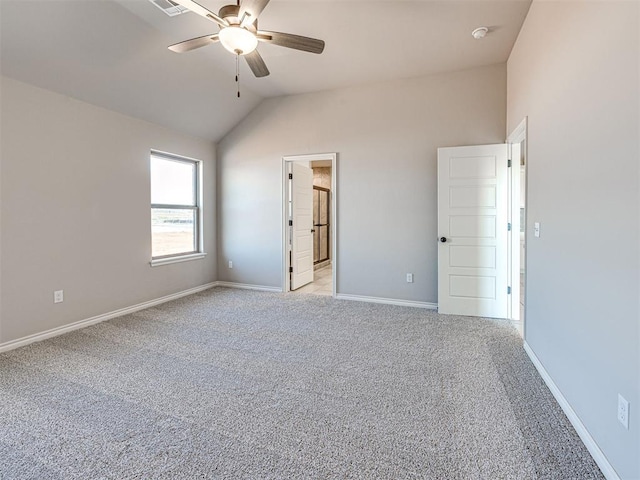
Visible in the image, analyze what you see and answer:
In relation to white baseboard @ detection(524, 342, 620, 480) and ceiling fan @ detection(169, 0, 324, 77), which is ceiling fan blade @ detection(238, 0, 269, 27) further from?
white baseboard @ detection(524, 342, 620, 480)

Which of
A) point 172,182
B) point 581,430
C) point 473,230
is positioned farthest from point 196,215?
point 581,430

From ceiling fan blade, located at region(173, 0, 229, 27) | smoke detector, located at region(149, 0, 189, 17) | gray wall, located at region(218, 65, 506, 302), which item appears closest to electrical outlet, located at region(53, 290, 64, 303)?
gray wall, located at region(218, 65, 506, 302)

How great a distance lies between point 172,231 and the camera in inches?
191

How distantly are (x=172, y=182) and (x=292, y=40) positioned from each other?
3231 mm

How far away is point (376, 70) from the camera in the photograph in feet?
13.3

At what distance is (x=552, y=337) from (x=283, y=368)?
6.56ft

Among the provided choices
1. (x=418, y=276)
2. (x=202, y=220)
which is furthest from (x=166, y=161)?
(x=418, y=276)

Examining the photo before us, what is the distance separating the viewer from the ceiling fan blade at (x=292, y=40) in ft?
7.55

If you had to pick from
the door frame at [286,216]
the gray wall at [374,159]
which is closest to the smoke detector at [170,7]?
the gray wall at [374,159]

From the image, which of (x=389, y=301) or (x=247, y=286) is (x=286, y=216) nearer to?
(x=247, y=286)

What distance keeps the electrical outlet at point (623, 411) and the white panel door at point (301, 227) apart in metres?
4.19

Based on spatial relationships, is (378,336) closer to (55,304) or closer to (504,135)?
(504,135)

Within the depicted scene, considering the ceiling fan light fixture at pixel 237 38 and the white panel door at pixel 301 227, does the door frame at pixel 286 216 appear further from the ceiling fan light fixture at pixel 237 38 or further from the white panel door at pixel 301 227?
the ceiling fan light fixture at pixel 237 38

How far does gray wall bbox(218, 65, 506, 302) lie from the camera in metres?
4.09
